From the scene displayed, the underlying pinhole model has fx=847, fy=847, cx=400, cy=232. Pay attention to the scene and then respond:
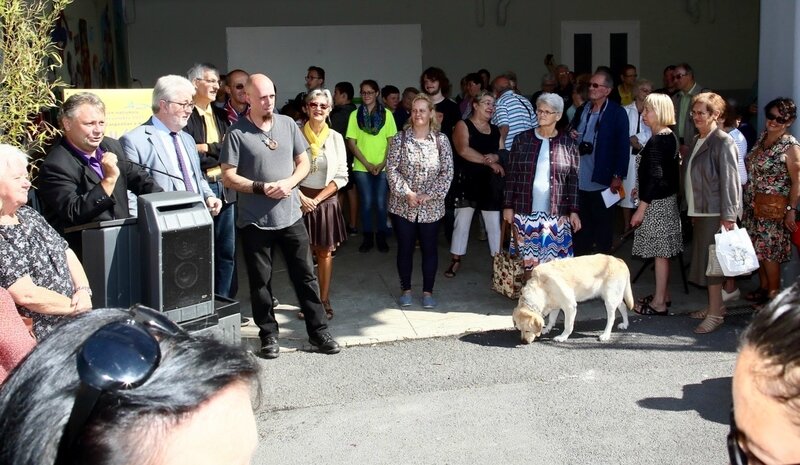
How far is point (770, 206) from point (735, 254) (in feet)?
2.49

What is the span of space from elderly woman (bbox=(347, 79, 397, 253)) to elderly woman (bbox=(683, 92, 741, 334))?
10.5ft

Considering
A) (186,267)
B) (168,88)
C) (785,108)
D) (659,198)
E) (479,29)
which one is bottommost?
(186,267)

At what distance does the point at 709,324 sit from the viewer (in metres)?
6.39

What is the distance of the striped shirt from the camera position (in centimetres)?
820

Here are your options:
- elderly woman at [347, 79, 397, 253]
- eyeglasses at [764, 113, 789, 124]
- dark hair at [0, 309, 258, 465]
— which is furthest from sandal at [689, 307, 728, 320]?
dark hair at [0, 309, 258, 465]

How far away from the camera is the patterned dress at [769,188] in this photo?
21.2ft

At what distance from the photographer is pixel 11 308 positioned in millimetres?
3139

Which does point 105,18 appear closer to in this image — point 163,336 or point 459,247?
point 459,247

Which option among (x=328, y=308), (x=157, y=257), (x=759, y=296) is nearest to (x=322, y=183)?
(x=328, y=308)

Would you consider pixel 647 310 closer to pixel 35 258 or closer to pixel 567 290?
pixel 567 290

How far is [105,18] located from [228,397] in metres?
13.3

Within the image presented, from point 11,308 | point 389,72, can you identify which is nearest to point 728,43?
point 389,72

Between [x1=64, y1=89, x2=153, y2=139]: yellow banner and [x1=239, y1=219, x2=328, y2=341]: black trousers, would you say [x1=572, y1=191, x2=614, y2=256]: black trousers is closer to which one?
[x1=239, y1=219, x2=328, y2=341]: black trousers

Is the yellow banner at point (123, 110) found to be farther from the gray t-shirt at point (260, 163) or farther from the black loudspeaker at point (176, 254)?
the black loudspeaker at point (176, 254)
